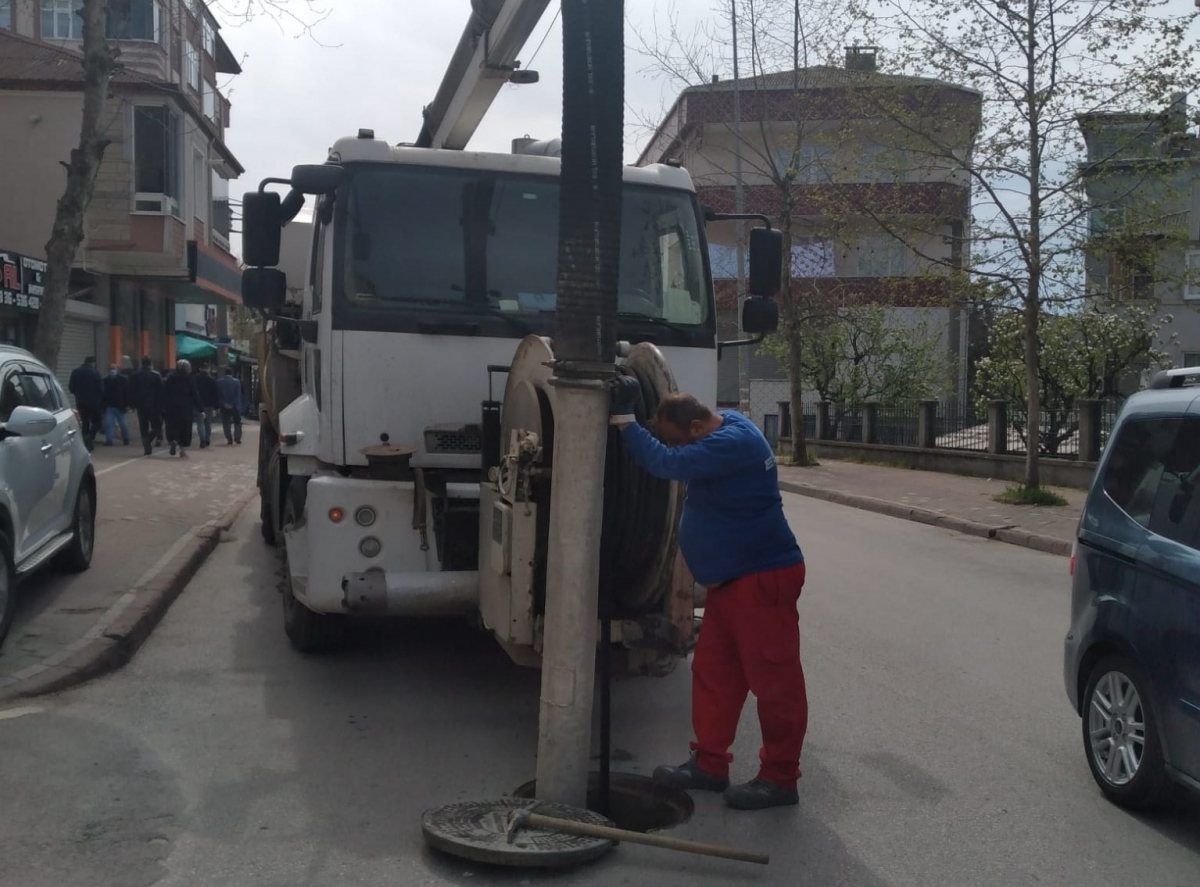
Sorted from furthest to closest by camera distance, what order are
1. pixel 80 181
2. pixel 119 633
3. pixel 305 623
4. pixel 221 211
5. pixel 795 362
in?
pixel 221 211 → pixel 795 362 → pixel 80 181 → pixel 119 633 → pixel 305 623

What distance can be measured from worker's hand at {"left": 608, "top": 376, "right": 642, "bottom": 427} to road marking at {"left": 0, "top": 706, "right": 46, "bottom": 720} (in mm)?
3520

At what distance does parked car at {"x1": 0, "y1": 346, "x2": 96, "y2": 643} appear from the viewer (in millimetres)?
7157

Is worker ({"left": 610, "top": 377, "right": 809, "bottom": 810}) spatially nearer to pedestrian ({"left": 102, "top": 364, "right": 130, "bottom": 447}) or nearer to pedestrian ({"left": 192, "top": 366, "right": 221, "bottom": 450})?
pedestrian ({"left": 102, "top": 364, "right": 130, "bottom": 447})

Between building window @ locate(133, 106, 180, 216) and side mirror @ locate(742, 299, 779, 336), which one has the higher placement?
building window @ locate(133, 106, 180, 216)

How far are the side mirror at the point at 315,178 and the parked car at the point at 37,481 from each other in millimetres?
2294

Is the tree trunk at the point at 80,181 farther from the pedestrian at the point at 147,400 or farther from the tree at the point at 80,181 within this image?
the pedestrian at the point at 147,400

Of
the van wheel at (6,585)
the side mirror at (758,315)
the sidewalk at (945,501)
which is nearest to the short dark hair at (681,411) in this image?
the side mirror at (758,315)

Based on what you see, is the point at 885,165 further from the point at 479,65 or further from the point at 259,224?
the point at 259,224

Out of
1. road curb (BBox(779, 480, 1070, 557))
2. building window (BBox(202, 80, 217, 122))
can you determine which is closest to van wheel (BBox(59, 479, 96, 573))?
road curb (BBox(779, 480, 1070, 557))

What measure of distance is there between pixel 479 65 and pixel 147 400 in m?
14.1

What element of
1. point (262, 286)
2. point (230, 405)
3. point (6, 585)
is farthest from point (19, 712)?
point (230, 405)

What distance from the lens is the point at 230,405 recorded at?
1021 inches

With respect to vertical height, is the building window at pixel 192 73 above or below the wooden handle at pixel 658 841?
above

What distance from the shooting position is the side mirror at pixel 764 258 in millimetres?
7172
